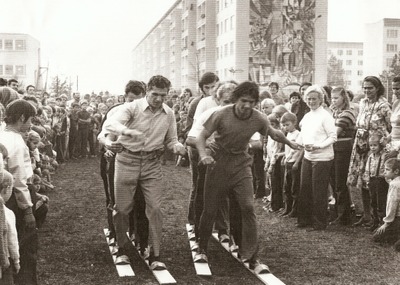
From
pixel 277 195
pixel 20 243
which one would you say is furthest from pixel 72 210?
pixel 20 243

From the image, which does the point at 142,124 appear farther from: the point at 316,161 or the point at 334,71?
the point at 334,71

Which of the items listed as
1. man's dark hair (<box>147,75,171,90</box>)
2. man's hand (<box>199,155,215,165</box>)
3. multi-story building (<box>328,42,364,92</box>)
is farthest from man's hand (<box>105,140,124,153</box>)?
multi-story building (<box>328,42,364,92</box>)

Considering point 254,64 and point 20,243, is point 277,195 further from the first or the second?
point 254,64

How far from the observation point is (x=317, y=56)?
6225 centimetres

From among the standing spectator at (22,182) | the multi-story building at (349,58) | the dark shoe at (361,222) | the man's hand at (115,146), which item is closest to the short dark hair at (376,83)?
the dark shoe at (361,222)

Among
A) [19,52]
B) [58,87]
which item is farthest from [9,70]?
[58,87]

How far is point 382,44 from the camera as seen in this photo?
11556 cm

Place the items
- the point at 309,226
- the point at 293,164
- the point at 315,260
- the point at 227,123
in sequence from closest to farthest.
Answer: the point at 227,123
the point at 315,260
the point at 309,226
the point at 293,164

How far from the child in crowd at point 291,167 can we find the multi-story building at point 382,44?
10688cm

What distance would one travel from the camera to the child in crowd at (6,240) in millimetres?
4648

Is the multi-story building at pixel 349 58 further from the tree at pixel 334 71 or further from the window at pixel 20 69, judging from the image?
the window at pixel 20 69

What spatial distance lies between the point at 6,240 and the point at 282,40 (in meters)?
58.7

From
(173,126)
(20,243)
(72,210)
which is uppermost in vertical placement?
(173,126)

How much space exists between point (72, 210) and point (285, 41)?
5327cm
